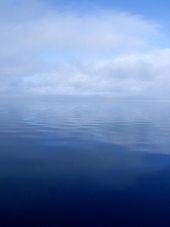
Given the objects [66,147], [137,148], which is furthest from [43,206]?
[137,148]

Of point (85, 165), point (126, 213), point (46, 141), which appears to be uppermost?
point (46, 141)

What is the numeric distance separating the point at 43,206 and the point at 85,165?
846 centimetres

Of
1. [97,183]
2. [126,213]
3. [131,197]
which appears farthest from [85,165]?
[126,213]

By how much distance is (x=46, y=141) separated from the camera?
116 ft

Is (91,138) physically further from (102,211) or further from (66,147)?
(102,211)

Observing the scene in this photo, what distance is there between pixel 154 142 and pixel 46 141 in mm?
13724

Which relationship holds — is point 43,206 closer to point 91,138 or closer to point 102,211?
point 102,211

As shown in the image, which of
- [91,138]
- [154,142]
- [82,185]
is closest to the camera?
[82,185]

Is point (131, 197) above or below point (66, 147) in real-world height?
below

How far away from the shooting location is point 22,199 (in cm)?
1761

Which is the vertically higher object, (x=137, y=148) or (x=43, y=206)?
(x=137, y=148)

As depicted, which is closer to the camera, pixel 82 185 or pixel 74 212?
pixel 74 212

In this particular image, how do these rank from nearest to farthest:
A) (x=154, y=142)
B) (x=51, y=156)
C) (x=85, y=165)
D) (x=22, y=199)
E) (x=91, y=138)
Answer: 1. (x=22, y=199)
2. (x=85, y=165)
3. (x=51, y=156)
4. (x=154, y=142)
5. (x=91, y=138)

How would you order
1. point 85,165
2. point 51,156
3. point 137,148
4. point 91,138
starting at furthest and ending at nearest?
point 91,138, point 137,148, point 51,156, point 85,165
